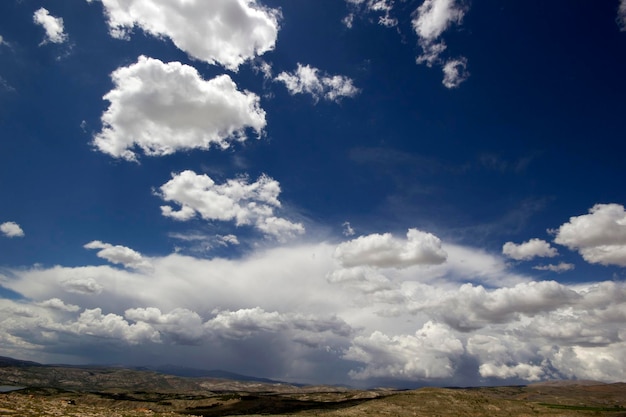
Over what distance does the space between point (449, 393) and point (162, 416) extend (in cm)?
16606

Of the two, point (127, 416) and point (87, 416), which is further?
point (127, 416)

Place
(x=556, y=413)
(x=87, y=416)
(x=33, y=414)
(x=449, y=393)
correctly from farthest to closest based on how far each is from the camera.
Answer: (x=449, y=393) → (x=556, y=413) → (x=87, y=416) → (x=33, y=414)

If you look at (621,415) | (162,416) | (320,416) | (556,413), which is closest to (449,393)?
(556,413)

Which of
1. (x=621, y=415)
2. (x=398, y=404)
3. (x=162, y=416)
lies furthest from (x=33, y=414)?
(x=621, y=415)

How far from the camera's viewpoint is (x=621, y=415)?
175 metres

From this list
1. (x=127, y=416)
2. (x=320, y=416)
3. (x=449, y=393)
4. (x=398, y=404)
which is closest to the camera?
(x=127, y=416)

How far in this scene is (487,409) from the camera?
164 meters

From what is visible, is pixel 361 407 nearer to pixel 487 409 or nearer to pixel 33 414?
pixel 487 409

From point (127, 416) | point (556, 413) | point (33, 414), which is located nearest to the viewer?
point (33, 414)

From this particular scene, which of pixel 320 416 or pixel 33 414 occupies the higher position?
pixel 33 414

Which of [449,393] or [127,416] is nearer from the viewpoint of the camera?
[127,416]

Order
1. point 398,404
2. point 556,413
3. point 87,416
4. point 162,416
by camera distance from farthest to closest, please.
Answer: point 398,404, point 556,413, point 162,416, point 87,416

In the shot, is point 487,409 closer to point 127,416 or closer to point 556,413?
point 556,413

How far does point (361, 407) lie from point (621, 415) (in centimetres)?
12023
